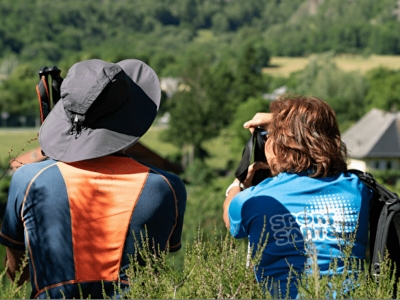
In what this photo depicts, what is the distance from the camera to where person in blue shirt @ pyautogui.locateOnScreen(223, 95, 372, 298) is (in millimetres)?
2686

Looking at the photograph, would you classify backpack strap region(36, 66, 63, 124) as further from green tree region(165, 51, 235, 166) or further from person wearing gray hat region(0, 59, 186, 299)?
green tree region(165, 51, 235, 166)

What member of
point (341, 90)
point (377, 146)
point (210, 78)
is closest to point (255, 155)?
point (377, 146)

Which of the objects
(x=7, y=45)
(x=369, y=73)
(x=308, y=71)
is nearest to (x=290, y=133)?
(x=308, y=71)

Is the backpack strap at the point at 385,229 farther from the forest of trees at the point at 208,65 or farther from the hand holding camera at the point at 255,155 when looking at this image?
the forest of trees at the point at 208,65

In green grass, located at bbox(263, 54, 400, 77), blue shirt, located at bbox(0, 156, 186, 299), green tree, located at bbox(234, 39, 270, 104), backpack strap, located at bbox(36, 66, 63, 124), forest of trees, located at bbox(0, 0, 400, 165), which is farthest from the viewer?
green grass, located at bbox(263, 54, 400, 77)

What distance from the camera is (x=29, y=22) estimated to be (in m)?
181

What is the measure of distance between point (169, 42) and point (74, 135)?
196476mm

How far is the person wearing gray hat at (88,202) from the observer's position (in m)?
2.47

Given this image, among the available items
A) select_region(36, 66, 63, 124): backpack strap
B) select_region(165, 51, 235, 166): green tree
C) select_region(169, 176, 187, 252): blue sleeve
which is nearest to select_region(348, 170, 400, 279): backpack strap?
select_region(169, 176, 187, 252): blue sleeve

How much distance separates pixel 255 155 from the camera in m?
3.09

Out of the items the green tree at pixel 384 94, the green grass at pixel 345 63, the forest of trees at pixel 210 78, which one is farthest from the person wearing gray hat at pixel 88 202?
Answer: the green grass at pixel 345 63

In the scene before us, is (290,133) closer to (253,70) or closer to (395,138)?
(395,138)

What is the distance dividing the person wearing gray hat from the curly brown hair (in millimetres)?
482

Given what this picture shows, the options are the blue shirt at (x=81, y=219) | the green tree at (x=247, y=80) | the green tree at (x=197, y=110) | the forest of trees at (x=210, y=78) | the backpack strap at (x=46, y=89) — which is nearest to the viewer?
the blue shirt at (x=81, y=219)
